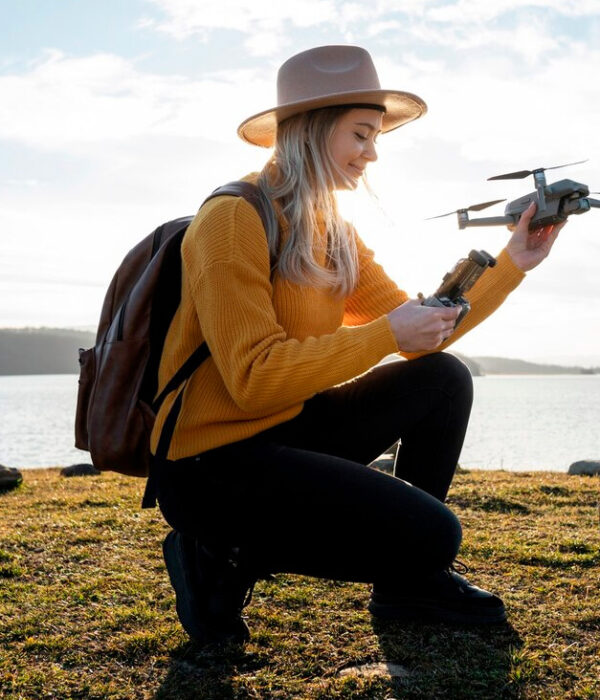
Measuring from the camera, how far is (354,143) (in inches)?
112

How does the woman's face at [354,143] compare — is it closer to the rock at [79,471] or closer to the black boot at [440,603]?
the black boot at [440,603]

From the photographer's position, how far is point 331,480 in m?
2.41

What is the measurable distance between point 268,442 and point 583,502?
144 inches

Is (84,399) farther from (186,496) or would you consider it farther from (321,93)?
(321,93)

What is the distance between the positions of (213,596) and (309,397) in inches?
31.7

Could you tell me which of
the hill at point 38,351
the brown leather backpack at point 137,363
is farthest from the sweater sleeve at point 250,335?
the hill at point 38,351

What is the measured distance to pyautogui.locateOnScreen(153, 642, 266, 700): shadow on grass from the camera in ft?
7.58

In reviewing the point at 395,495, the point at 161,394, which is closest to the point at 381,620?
the point at 395,495

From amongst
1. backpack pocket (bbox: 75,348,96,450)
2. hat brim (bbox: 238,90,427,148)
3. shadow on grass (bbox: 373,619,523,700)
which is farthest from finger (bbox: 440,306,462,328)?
backpack pocket (bbox: 75,348,96,450)

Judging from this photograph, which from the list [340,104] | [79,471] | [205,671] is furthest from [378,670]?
[79,471]

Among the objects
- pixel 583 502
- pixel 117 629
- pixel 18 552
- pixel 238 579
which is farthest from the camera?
pixel 583 502

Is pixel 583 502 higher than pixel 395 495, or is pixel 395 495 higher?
pixel 395 495

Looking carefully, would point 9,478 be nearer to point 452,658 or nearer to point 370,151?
point 370,151

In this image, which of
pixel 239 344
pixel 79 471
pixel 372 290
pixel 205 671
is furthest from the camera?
pixel 79 471
